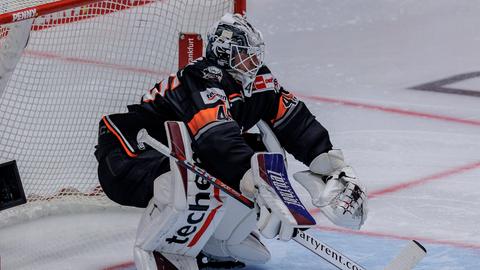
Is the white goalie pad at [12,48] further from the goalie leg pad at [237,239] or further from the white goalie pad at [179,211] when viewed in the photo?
the goalie leg pad at [237,239]

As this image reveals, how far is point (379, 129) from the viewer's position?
5.34m

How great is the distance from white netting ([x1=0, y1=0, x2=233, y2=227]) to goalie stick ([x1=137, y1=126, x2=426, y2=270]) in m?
1.06

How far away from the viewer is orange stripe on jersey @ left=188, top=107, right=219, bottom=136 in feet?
11.7

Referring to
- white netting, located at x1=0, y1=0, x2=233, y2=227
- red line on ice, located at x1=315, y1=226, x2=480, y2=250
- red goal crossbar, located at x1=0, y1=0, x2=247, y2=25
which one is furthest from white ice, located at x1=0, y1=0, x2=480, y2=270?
red goal crossbar, located at x1=0, y1=0, x2=247, y2=25

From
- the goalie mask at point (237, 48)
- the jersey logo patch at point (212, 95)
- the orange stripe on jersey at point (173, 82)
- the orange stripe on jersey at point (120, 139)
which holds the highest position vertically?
the goalie mask at point (237, 48)

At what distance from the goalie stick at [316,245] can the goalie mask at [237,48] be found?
325mm

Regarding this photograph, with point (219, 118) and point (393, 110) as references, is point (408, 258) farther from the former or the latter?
point (393, 110)

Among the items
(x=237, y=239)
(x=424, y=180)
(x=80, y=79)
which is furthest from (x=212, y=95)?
(x=80, y=79)

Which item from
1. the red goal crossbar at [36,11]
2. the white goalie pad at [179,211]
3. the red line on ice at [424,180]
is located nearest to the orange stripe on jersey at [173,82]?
the white goalie pad at [179,211]

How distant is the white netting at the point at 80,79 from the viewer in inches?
183

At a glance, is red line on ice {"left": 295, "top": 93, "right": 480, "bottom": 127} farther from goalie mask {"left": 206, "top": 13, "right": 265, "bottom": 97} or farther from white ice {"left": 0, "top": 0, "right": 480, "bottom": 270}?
goalie mask {"left": 206, "top": 13, "right": 265, "bottom": 97}

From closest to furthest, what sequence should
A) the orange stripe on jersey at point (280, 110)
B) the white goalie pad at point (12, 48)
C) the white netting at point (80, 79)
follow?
the orange stripe on jersey at point (280, 110) → the white goalie pad at point (12, 48) → the white netting at point (80, 79)

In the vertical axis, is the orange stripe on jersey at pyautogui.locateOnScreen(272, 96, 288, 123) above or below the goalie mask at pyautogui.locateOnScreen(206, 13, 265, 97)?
below

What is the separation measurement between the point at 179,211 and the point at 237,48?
20.5 inches
